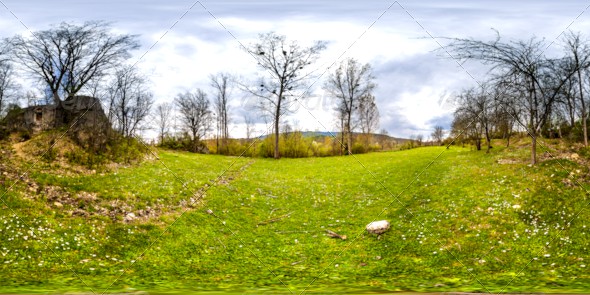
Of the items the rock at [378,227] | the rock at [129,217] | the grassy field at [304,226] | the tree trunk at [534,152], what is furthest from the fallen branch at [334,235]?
the tree trunk at [534,152]

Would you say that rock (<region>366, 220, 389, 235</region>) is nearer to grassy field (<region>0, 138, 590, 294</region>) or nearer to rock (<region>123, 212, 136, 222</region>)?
grassy field (<region>0, 138, 590, 294</region>)

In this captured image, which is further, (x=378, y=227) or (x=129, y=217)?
A: (x=129, y=217)

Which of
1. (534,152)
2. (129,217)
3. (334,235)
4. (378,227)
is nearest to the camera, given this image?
(334,235)

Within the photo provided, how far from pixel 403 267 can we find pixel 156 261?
6.70m

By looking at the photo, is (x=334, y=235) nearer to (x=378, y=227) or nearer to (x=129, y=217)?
(x=378, y=227)

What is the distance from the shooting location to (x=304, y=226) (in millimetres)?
12266

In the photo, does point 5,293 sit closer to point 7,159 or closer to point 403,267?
point 403,267

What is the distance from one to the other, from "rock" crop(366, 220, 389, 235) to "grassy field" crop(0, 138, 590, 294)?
0.41m

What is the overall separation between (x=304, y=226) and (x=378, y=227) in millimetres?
2519

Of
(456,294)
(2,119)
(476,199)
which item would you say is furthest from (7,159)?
(476,199)

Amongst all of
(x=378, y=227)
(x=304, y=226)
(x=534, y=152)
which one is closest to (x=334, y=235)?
(x=304, y=226)

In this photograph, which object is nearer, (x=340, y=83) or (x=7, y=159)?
(x=340, y=83)

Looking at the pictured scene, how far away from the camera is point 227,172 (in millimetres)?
16625

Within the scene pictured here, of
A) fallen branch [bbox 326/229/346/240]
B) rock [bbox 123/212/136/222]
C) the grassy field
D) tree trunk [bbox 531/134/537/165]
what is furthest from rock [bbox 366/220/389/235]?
tree trunk [bbox 531/134/537/165]
